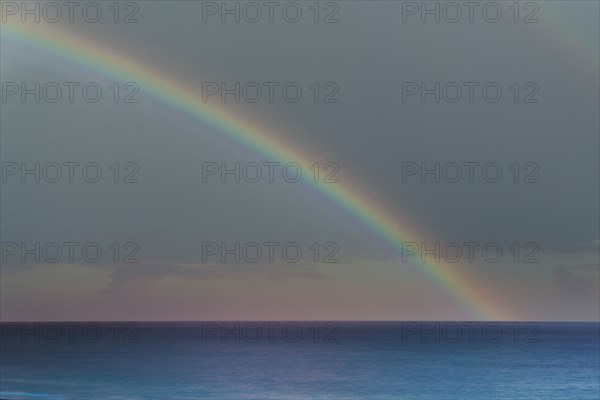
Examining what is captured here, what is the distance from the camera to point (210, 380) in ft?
163

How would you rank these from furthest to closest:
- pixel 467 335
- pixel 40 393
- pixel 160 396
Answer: pixel 467 335, pixel 160 396, pixel 40 393

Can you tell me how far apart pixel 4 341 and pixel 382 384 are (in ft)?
82.5

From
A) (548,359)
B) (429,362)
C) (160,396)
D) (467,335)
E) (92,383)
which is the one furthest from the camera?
(467,335)

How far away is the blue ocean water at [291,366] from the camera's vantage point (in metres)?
45.2

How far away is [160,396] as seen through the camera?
4700cm

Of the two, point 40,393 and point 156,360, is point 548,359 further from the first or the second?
point 40,393

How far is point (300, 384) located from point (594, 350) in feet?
72.4

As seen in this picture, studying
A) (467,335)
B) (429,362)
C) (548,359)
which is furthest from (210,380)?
(467,335)

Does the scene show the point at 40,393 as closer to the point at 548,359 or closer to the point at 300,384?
the point at 300,384

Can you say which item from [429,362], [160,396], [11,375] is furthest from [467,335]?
[11,375]

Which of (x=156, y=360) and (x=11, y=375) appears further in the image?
(x=156, y=360)

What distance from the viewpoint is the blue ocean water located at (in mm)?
45188

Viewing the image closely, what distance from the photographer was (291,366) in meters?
52.3

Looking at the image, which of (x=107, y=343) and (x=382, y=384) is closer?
(x=382, y=384)
